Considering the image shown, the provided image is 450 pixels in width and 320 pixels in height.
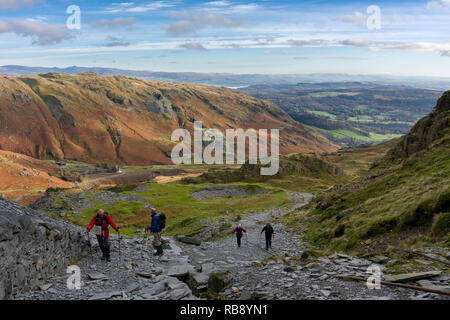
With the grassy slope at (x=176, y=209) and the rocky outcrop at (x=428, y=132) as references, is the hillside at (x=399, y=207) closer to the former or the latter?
the rocky outcrop at (x=428, y=132)

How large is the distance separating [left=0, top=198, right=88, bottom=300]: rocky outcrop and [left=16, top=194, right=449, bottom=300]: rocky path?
2.04 feet

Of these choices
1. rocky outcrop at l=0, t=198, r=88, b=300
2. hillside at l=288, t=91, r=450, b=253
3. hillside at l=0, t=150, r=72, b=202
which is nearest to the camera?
rocky outcrop at l=0, t=198, r=88, b=300

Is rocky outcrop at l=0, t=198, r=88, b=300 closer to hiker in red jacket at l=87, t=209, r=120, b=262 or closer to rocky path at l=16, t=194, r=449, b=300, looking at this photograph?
rocky path at l=16, t=194, r=449, b=300

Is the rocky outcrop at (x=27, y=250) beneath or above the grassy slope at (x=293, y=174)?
above

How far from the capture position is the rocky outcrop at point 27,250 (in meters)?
13.7

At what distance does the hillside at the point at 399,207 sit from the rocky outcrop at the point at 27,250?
19596mm

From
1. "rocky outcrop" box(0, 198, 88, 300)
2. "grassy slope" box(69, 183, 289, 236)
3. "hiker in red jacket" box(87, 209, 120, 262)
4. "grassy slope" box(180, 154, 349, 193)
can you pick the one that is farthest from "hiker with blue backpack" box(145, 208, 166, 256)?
"grassy slope" box(180, 154, 349, 193)

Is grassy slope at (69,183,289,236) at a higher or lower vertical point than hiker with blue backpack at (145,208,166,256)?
lower

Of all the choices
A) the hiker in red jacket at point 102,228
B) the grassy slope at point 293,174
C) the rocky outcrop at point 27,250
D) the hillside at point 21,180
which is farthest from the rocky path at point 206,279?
the hillside at point 21,180

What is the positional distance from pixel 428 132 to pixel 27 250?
166 feet

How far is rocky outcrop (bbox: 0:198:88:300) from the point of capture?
1372 centimetres

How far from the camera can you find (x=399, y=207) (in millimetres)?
26047
